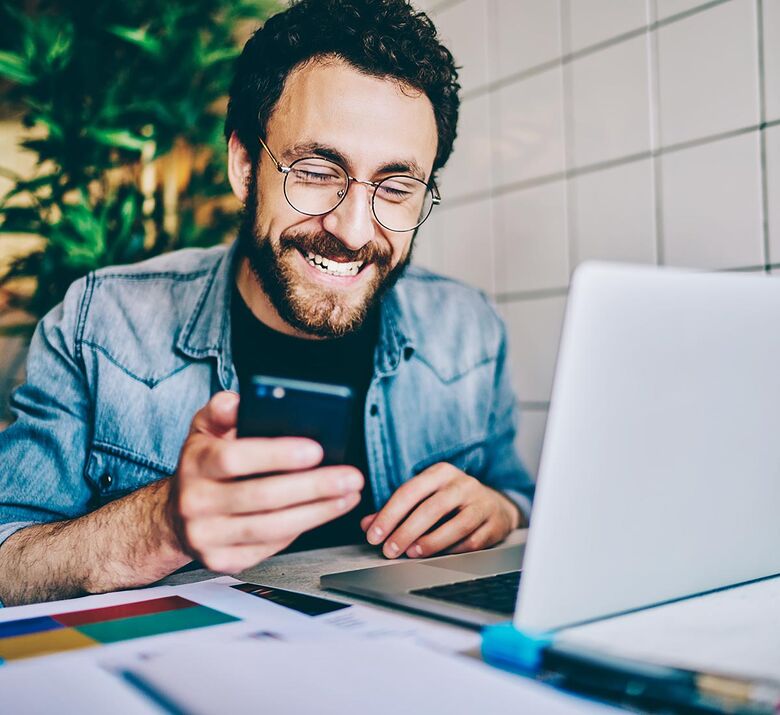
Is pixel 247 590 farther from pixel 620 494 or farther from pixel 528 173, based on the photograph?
pixel 528 173

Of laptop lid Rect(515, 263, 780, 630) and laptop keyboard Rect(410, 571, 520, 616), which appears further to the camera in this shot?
laptop keyboard Rect(410, 571, 520, 616)

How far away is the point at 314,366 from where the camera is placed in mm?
1268

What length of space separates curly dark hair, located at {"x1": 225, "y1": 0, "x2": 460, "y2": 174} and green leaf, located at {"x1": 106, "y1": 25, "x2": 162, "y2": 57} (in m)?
0.53

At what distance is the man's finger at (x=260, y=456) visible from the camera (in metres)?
0.54

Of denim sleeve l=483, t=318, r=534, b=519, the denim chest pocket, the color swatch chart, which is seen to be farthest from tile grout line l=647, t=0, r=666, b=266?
the color swatch chart

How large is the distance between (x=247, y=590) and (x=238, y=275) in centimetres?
72

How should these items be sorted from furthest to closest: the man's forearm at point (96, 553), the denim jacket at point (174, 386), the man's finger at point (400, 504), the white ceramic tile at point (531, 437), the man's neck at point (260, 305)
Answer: the white ceramic tile at point (531, 437), the man's neck at point (260, 305), the denim jacket at point (174, 386), the man's finger at point (400, 504), the man's forearm at point (96, 553)

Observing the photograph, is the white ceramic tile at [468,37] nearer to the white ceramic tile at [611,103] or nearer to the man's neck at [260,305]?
the white ceramic tile at [611,103]

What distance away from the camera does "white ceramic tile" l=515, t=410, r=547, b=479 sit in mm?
1603

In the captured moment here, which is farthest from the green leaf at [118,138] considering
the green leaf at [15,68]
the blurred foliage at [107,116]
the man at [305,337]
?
the man at [305,337]

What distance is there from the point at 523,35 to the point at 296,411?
52.1 inches

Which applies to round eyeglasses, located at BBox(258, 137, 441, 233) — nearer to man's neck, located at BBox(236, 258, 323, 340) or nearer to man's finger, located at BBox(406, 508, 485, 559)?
man's neck, located at BBox(236, 258, 323, 340)

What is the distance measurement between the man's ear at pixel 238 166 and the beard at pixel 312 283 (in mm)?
60

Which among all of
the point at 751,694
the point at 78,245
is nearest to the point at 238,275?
the point at 78,245
